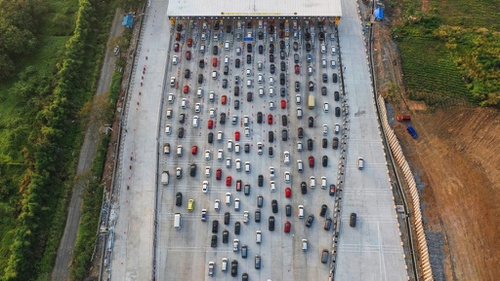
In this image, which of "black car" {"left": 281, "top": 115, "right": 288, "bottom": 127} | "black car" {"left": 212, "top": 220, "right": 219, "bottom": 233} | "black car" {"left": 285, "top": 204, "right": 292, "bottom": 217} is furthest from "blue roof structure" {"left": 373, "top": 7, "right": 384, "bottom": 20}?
"black car" {"left": 212, "top": 220, "right": 219, "bottom": 233}

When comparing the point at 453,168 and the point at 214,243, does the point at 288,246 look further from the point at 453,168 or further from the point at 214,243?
the point at 453,168

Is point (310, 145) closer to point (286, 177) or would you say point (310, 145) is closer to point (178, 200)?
point (286, 177)

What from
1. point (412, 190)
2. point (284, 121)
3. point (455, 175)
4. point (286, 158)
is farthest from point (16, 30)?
point (455, 175)

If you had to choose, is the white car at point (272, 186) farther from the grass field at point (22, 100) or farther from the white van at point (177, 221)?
the grass field at point (22, 100)

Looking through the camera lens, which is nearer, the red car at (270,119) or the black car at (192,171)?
the black car at (192,171)

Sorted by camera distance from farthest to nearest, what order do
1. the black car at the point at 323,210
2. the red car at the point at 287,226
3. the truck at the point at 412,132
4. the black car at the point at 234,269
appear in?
the truck at the point at 412,132, the black car at the point at 323,210, the red car at the point at 287,226, the black car at the point at 234,269

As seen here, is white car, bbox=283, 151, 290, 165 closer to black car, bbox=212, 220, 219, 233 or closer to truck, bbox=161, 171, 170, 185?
black car, bbox=212, 220, 219, 233

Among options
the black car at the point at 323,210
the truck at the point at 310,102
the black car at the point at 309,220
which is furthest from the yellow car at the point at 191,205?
the truck at the point at 310,102

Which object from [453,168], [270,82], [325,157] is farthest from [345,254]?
[270,82]
